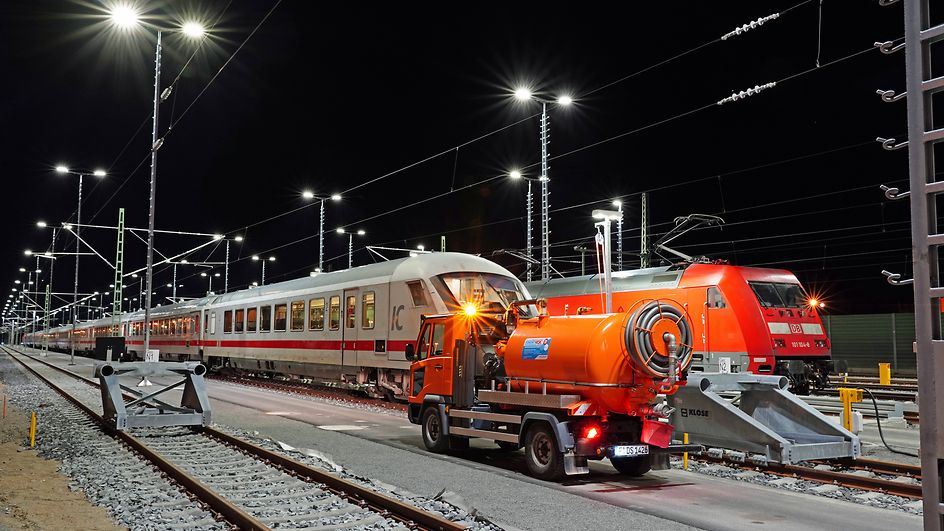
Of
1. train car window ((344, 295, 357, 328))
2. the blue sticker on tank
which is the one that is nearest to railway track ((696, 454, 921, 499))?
the blue sticker on tank

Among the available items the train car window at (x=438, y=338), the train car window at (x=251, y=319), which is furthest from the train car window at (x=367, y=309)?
the train car window at (x=251, y=319)

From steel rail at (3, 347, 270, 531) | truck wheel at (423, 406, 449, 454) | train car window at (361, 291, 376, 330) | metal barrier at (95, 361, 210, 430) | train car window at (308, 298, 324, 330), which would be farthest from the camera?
train car window at (308, 298, 324, 330)

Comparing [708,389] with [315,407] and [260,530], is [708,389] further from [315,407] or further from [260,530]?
[315,407]

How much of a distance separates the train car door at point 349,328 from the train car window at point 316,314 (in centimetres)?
163

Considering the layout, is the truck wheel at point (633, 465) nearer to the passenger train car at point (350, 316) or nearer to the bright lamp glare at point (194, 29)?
the passenger train car at point (350, 316)

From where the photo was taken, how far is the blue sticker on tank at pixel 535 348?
1065cm

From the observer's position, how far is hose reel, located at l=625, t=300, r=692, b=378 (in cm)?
970

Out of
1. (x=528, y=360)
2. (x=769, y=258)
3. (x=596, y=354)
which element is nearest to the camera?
(x=596, y=354)

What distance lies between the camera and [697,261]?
21.0 m

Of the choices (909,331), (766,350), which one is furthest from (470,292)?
(909,331)

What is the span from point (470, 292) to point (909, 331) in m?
24.8

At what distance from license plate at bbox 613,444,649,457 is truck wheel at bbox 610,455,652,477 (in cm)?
65

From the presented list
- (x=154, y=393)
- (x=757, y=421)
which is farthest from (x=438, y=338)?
(x=154, y=393)

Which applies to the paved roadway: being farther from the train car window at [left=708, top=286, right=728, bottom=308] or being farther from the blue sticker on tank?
the train car window at [left=708, top=286, right=728, bottom=308]
